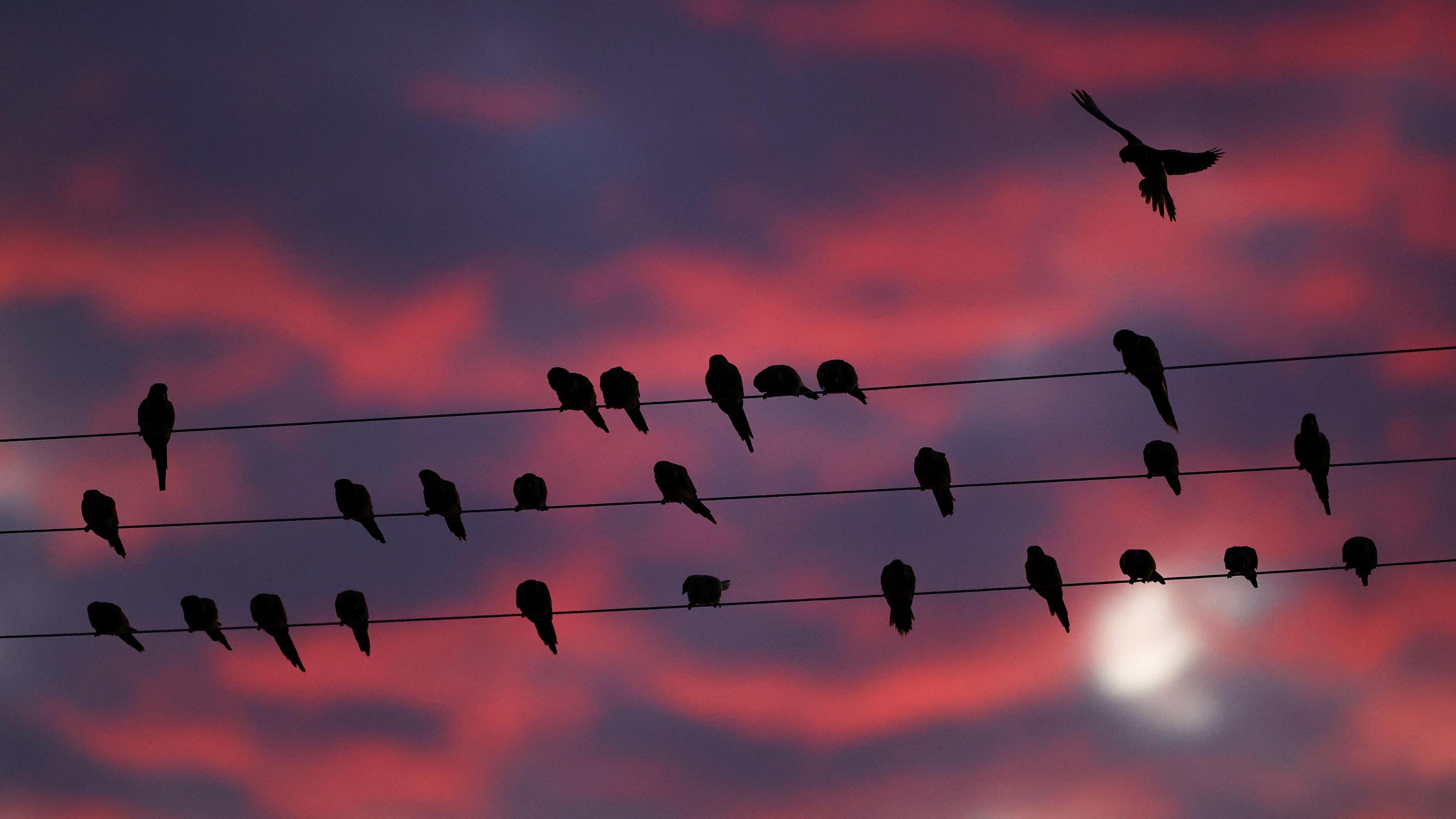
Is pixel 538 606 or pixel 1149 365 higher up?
pixel 1149 365

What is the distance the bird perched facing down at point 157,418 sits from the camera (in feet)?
41.5

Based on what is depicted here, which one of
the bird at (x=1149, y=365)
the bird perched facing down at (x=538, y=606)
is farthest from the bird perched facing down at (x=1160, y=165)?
the bird perched facing down at (x=538, y=606)

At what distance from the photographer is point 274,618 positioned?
1309cm

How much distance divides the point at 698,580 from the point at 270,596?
13.5ft

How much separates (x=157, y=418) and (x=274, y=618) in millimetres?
2164

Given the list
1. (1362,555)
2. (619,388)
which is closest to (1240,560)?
(1362,555)

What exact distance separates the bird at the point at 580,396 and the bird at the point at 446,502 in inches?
50.5

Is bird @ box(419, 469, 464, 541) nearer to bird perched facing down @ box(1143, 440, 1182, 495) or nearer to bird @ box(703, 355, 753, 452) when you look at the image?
bird @ box(703, 355, 753, 452)

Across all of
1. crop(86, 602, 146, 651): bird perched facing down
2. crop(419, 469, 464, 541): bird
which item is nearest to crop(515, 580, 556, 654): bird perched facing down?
crop(419, 469, 464, 541): bird

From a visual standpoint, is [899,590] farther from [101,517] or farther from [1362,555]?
[101,517]

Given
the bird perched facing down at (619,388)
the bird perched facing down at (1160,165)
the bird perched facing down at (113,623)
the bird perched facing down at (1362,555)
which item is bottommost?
the bird perched facing down at (113,623)

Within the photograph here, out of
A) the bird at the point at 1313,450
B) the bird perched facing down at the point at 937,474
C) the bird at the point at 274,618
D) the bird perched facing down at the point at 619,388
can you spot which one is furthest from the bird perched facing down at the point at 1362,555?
the bird at the point at 274,618

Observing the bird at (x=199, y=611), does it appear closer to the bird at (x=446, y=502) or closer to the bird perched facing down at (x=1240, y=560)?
the bird at (x=446, y=502)

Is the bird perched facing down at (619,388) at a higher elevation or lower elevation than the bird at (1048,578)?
higher
